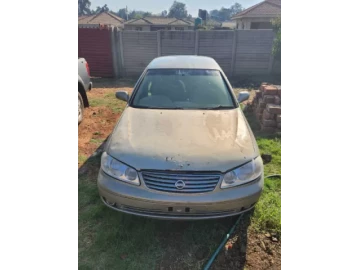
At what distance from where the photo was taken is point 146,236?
226cm

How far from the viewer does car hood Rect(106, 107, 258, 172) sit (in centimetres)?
202

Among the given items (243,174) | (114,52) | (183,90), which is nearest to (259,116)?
(183,90)

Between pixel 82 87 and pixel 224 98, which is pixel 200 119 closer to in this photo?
pixel 224 98

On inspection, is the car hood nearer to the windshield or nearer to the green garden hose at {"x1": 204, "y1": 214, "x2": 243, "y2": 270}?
the windshield

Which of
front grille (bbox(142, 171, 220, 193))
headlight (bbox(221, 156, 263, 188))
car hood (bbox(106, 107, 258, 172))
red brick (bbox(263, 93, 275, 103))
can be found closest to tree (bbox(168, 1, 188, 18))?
red brick (bbox(263, 93, 275, 103))

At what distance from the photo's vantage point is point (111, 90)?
8.45 m

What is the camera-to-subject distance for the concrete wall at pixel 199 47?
32.2 ft

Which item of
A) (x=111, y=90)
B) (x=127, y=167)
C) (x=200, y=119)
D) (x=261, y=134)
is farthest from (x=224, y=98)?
(x=111, y=90)

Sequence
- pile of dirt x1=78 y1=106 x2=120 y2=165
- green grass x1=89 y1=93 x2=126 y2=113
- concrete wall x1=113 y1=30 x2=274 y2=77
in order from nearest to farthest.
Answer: pile of dirt x1=78 y1=106 x2=120 y2=165 < green grass x1=89 y1=93 x2=126 y2=113 < concrete wall x1=113 y1=30 x2=274 y2=77

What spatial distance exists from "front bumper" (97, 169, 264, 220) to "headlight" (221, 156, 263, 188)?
0.14 feet

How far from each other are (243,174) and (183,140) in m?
0.61

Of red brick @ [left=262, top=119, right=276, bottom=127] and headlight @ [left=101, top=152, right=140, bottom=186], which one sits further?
red brick @ [left=262, top=119, right=276, bottom=127]

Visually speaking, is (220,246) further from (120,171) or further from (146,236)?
(120,171)
